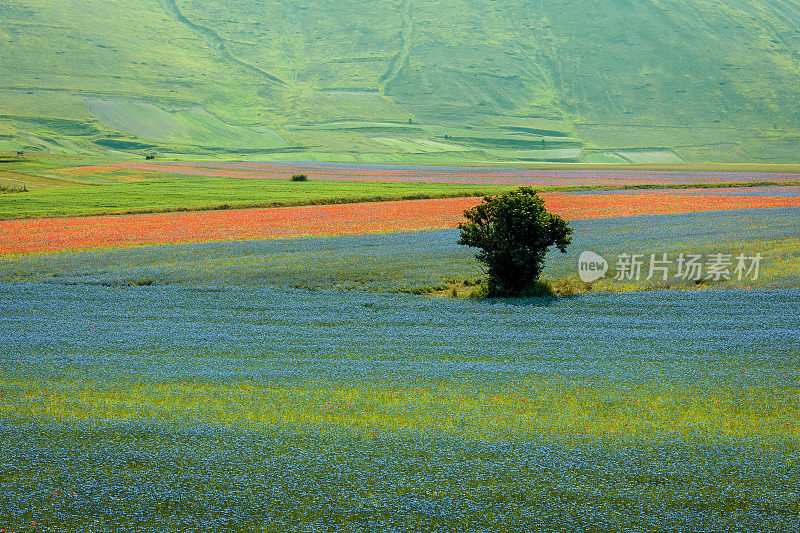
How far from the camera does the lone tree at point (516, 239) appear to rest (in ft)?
72.7

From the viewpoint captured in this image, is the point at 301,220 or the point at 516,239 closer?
the point at 516,239

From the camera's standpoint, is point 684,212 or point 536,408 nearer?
point 536,408

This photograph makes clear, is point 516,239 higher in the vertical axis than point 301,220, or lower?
lower

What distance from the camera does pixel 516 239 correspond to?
22.7 m

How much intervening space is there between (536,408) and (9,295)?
1931cm

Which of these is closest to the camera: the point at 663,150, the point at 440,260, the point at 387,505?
the point at 387,505

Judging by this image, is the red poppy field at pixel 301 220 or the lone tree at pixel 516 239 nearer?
the lone tree at pixel 516 239

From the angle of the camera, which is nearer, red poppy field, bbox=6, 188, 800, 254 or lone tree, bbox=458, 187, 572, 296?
lone tree, bbox=458, 187, 572, 296

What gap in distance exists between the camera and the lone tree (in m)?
22.2

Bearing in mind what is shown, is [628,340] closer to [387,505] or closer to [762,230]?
[387,505]

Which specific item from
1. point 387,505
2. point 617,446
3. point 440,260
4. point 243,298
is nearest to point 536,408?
point 617,446

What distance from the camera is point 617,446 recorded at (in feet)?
33.5

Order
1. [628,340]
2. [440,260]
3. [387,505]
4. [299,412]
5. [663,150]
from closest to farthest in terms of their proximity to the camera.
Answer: [387,505], [299,412], [628,340], [440,260], [663,150]

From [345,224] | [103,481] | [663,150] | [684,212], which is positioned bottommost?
[103,481]
